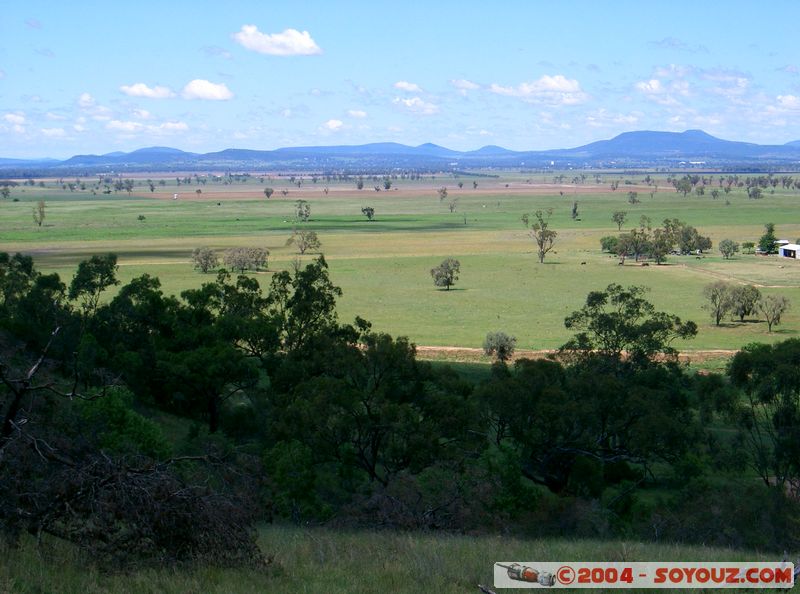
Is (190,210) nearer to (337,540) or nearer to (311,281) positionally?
(311,281)

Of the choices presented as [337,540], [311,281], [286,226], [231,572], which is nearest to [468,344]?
[311,281]

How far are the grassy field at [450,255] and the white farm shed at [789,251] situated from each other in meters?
3.84

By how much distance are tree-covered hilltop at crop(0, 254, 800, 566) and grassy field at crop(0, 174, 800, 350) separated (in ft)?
70.7

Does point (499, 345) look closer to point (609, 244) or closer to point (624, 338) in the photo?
point (624, 338)

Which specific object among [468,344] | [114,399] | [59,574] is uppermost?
[59,574]

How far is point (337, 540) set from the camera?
1293cm

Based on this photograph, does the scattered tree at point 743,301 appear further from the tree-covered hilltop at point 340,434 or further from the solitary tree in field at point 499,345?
the tree-covered hilltop at point 340,434

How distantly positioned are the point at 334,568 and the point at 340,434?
14.6 m

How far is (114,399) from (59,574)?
14375 millimetres

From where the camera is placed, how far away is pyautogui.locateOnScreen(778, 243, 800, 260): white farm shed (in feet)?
339

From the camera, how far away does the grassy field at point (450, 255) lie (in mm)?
63438

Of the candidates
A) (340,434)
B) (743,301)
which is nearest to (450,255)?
(743,301)

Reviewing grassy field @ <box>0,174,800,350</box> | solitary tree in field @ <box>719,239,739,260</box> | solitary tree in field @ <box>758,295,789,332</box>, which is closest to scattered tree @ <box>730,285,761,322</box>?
solitary tree in field @ <box>758,295,789,332</box>

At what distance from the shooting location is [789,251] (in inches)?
4090
